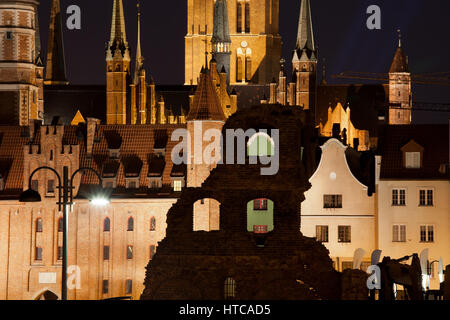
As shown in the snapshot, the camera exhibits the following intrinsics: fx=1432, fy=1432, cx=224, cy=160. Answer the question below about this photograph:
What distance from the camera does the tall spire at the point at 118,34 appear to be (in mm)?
127562

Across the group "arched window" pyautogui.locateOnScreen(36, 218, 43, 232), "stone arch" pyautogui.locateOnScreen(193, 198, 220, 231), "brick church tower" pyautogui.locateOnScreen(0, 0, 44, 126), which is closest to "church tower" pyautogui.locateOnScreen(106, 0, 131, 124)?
"brick church tower" pyautogui.locateOnScreen(0, 0, 44, 126)

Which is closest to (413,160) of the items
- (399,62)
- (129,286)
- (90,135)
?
(129,286)

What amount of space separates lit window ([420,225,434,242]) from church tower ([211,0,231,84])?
63570 mm

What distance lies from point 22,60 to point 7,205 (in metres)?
23.2

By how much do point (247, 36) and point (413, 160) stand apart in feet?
259

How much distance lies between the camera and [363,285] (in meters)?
47.3

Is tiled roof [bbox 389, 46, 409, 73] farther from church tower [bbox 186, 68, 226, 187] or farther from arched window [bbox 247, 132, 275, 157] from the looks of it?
arched window [bbox 247, 132, 275, 157]

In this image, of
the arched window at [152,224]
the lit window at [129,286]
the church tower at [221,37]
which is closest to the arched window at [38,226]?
the lit window at [129,286]

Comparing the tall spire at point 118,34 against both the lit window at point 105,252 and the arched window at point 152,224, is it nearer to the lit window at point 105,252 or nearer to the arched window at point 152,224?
the arched window at point 152,224

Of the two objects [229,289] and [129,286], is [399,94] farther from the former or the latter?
[229,289]

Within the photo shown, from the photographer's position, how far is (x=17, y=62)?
111000 millimetres

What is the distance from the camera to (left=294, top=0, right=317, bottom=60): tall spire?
434 ft

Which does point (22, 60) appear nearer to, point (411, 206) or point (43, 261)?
point (43, 261)
